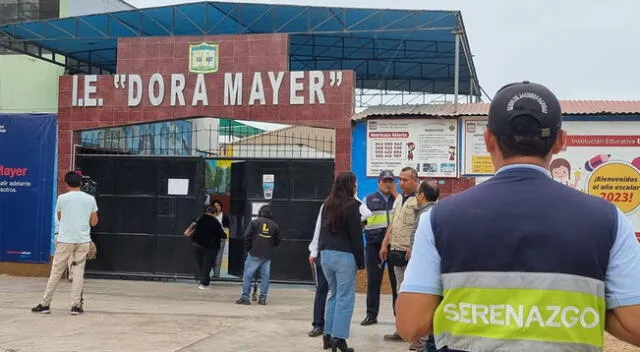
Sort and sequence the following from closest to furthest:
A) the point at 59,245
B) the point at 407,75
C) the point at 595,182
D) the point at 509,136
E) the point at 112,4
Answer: the point at 509,136 → the point at 59,245 → the point at 595,182 → the point at 407,75 → the point at 112,4

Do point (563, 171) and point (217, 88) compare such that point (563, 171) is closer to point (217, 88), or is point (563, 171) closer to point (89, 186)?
point (217, 88)

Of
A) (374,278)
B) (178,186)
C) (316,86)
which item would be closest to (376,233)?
(374,278)

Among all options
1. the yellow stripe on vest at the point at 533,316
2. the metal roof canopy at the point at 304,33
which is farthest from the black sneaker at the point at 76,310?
the yellow stripe on vest at the point at 533,316

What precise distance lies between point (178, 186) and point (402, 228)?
6.29 m

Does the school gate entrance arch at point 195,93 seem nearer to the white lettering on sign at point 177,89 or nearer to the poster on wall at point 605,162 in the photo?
the white lettering on sign at point 177,89

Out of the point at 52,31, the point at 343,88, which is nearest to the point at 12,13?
the point at 52,31

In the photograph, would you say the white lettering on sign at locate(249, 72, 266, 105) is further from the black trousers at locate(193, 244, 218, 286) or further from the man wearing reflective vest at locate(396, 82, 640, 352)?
the man wearing reflective vest at locate(396, 82, 640, 352)

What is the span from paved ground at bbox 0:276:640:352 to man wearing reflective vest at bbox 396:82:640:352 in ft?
15.7

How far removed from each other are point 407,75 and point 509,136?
59.2 feet

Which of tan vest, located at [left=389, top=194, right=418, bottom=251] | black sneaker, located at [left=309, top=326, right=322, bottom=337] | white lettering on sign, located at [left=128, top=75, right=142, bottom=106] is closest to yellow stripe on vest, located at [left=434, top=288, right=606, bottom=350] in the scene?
tan vest, located at [left=389, top=194, right=418, bottom=251]

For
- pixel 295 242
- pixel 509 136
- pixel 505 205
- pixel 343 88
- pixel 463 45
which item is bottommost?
pixel 295 242

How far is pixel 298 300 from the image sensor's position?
11.0 m

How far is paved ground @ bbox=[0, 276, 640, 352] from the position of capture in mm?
6953

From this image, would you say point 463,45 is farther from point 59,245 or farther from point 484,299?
point 484,299
